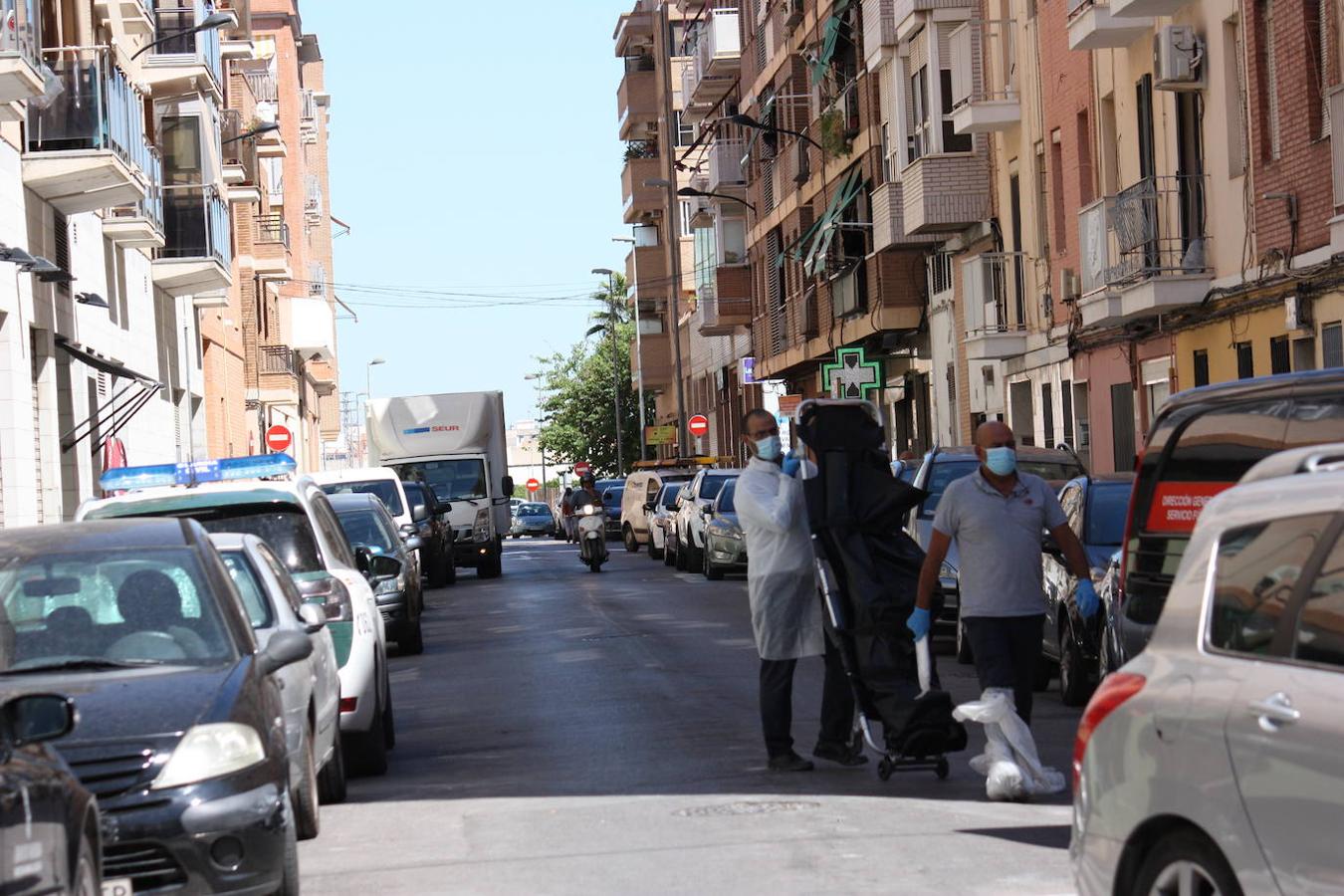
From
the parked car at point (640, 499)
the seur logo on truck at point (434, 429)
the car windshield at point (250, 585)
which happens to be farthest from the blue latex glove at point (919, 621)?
the parked car at point (640, 499)

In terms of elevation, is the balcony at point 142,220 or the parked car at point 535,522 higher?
the balcony at point 142,220

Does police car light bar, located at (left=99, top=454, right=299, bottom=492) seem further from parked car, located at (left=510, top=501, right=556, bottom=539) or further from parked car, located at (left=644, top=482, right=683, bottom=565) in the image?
parked car, located at (left=510, top=501, right=556, bottom=539)

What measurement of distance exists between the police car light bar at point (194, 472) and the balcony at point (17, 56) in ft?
40.1

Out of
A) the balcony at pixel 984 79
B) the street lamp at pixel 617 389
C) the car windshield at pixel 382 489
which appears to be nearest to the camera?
the car windshield at pixel 382 489

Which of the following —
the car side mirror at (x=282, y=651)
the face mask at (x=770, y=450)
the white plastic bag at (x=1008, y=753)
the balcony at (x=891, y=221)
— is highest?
the balcony at (x=891, y=221)

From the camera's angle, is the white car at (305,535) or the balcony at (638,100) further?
the balcony at (638,100)

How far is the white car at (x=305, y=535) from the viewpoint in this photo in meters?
12.9

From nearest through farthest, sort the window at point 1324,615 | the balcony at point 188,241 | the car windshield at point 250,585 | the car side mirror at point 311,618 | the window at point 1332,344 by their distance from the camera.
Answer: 1. the window at point 1324,615
2. the car side mirror at point 311,618
3. the car windshield at point 250,585
4. the window at point 1332,344
5. the balcony at point 188,241

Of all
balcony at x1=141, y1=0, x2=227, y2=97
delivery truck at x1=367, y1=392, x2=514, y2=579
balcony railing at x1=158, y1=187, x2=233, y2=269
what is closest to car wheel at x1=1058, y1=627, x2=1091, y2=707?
delivery truck at x1=367, y1=392, x2=514, y2=579

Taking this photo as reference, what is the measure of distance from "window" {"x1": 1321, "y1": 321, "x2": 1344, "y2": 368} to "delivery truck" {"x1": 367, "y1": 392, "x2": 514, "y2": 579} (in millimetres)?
21902

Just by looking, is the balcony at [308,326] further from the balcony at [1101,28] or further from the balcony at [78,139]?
the balcony at [1101,28]

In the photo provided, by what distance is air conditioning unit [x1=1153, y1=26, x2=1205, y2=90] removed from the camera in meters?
26.5

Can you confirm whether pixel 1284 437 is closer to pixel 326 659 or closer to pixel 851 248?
pixel 326 659

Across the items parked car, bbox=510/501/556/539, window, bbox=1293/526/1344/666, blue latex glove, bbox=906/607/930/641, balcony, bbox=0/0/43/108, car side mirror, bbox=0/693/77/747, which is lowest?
parked car, bbox=510/501/556/539
